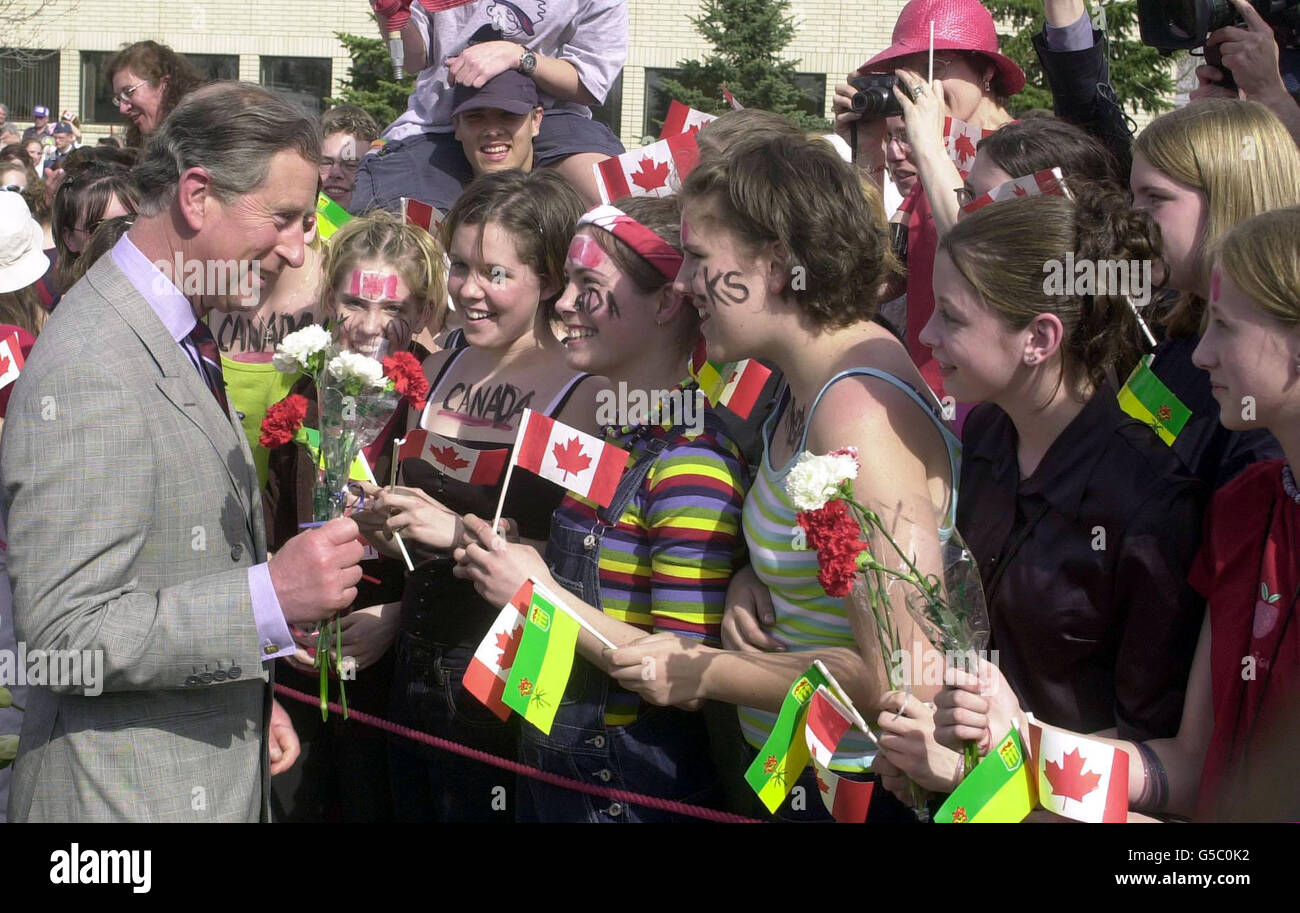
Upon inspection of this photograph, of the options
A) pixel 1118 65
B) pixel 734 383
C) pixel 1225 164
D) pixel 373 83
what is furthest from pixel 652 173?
pixel 373 83

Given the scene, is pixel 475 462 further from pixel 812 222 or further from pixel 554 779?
pixel 812 222

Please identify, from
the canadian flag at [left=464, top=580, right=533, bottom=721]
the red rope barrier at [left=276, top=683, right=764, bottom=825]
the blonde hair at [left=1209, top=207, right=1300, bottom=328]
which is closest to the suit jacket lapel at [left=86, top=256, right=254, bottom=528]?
the canadian flag at [left=464, top=580, right=533, bottom=721]

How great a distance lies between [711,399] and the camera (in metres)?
3.11

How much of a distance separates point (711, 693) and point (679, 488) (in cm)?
46

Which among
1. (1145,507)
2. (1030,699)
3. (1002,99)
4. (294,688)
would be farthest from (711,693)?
(1002,99)

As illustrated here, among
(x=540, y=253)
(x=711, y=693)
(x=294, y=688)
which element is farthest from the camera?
(x=294, y=688)

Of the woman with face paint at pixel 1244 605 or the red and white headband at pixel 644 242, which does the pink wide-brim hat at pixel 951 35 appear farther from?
the woman with face paint at pixel 1244 605

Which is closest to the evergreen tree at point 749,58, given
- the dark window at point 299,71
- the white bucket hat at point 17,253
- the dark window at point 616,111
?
the dark window at point 616,111

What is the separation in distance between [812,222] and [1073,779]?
1.25 metres

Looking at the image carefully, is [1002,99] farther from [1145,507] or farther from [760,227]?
[1145,507]

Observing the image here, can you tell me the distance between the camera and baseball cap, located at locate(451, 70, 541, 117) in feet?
16.3

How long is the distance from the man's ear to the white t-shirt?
2.77 metres

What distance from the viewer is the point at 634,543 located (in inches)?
120

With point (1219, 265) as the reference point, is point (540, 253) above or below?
below
